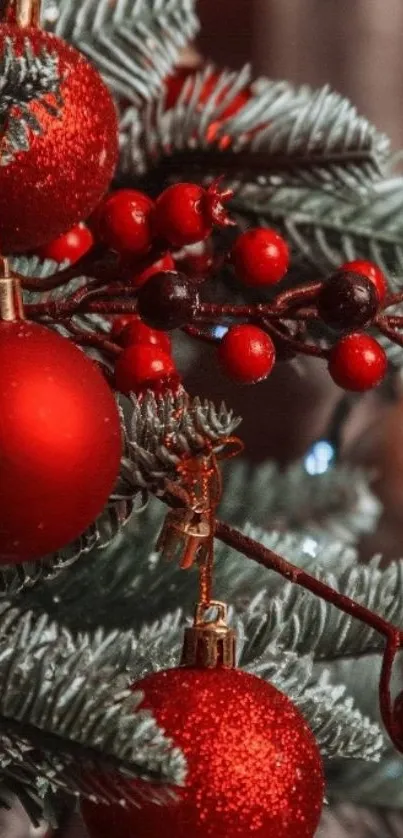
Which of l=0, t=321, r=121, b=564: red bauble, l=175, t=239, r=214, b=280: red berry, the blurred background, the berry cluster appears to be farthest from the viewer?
the blurred background

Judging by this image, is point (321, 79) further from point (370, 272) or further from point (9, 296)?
point (9, 296)

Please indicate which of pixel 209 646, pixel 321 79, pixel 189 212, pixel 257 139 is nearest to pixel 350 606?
pixel 209 646

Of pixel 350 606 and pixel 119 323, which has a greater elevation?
pixel 119 323

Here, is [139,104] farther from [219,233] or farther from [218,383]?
[218,383]

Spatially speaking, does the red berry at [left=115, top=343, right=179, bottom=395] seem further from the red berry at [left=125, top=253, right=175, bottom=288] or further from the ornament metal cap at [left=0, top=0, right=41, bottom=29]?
the ornament metal cap at [left=0, top=0, right=41, bottom=29]

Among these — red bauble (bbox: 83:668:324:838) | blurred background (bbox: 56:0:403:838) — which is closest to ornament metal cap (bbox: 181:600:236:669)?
red bauble (bbox: 83:668:324:838)

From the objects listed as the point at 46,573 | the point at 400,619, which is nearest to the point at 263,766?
the point at 46,573
